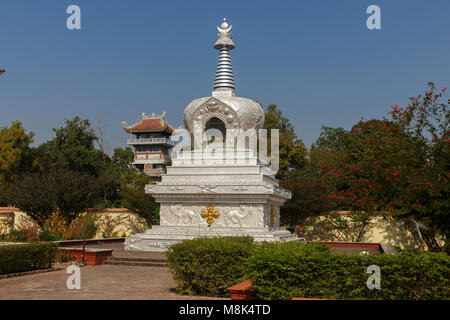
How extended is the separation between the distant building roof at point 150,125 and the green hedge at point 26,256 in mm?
52708

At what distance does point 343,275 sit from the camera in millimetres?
8922

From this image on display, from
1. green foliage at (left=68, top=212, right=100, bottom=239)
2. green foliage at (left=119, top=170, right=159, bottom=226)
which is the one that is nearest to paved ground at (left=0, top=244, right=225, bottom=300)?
green foliage at (left=68, top=212, right=100, bottom=239)

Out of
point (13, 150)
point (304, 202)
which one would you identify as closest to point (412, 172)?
point (304, 202)

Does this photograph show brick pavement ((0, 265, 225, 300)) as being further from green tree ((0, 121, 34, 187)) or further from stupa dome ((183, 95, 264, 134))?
green tree ((0, 121, 34, 187))

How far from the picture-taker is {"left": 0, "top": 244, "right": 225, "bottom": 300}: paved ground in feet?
34.9

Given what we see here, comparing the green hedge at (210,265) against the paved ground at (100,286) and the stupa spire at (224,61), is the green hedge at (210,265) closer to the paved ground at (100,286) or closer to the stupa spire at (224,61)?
the paved ground at (100,286)

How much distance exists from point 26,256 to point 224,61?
13674mm

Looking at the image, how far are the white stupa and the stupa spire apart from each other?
0.05m

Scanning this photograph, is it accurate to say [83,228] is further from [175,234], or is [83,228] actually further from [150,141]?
[150,141]

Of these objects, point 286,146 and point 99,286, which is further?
point 286,146

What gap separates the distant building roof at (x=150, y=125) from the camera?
68062 mm

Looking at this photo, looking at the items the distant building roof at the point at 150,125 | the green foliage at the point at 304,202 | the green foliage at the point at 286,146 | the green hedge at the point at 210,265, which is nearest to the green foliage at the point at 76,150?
the distant building roof at the point at 150,125

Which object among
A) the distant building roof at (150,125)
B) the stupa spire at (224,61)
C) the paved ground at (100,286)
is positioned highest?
the distant building roof at (150,125)
